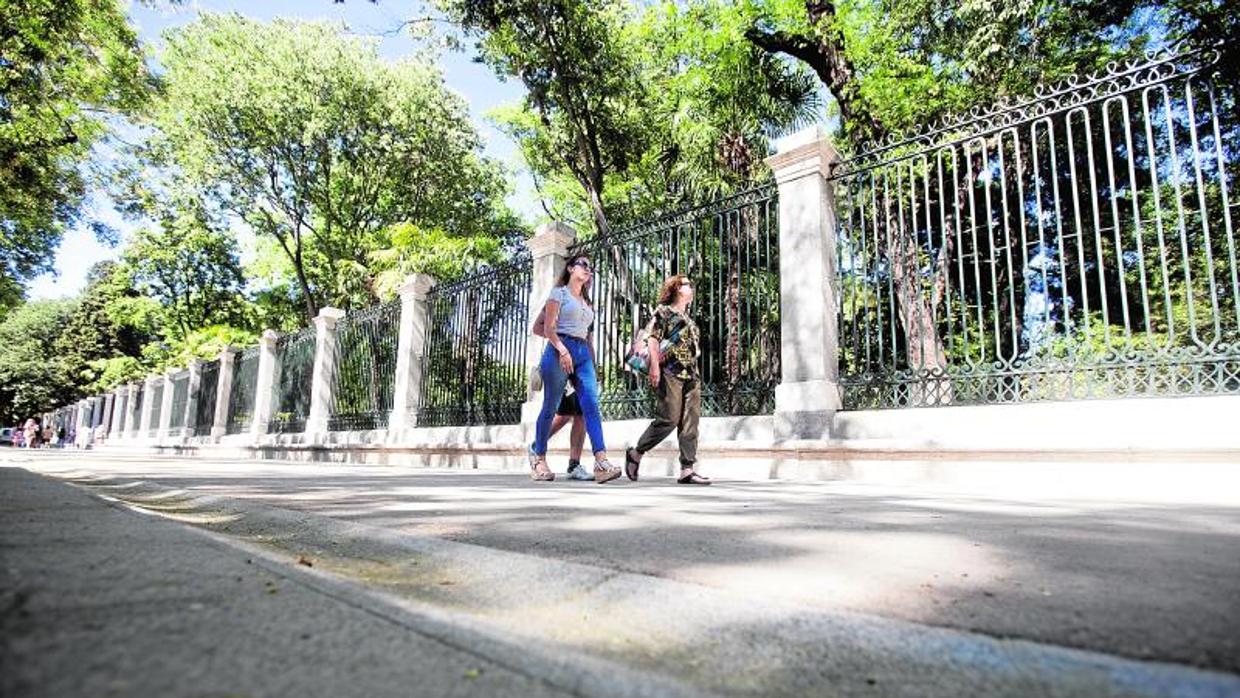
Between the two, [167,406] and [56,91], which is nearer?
[56,91]

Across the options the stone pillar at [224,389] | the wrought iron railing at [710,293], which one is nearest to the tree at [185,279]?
Result: the stone pillar at [224,389]

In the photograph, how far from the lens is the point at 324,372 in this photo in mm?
13414

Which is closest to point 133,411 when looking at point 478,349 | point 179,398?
point 179,398

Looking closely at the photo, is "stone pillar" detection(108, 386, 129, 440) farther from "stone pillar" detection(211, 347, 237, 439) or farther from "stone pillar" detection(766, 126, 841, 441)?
"stone pillar" detection(766, 126, 841, 441)

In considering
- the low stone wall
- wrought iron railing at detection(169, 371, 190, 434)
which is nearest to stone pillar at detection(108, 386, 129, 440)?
wrought iron railing at detection(169, 371, 190, 434)

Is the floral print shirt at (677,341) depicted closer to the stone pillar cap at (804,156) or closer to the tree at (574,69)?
the stone pillar cap at (804,156)

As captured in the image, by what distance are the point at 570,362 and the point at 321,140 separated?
20.0m

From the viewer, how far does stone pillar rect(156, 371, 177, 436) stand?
75.7 feet

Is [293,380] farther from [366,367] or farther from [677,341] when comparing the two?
[677,341]

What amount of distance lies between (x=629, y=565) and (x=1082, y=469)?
4341 mm

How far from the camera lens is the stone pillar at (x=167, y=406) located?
75.7 feet

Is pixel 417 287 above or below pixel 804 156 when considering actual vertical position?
below

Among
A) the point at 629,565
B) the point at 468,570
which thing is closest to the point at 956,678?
the point at 629,565

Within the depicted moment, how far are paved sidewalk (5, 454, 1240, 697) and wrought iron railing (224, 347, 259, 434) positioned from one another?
1604 centimetres
